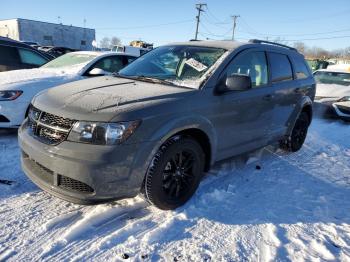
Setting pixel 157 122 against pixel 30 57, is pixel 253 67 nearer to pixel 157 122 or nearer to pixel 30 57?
pixel 157 122

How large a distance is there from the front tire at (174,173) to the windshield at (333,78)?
8921 mm

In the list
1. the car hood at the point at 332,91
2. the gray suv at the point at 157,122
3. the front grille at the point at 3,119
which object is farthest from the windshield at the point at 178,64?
the car hood at the point at 332,91

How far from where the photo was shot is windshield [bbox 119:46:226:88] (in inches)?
152

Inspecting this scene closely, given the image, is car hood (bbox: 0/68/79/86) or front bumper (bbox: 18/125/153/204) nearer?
front bumper (bbox: 18/125/153/204)

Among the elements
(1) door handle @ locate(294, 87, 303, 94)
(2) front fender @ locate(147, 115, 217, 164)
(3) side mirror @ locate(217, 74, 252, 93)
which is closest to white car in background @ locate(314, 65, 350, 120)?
(1) door handle @ locate(294, 87, 303, 94)

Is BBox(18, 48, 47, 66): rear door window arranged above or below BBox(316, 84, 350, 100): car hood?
above

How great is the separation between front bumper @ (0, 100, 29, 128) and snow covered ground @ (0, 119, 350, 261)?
29.9 inches

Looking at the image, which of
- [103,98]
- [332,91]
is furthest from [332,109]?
[103,98]

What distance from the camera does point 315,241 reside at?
10.4 ft

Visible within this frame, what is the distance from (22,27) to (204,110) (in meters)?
42.1

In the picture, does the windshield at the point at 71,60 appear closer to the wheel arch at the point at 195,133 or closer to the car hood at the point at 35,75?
the car hood at the point at 35,75

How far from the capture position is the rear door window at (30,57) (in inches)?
312

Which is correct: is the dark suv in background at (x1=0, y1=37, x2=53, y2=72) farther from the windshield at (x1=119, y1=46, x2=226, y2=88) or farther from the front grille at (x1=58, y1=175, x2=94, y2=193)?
the front grille at (x1=58, y1=175, x2=94, y2=193)

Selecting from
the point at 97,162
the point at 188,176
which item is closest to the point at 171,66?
the point at 188,176
